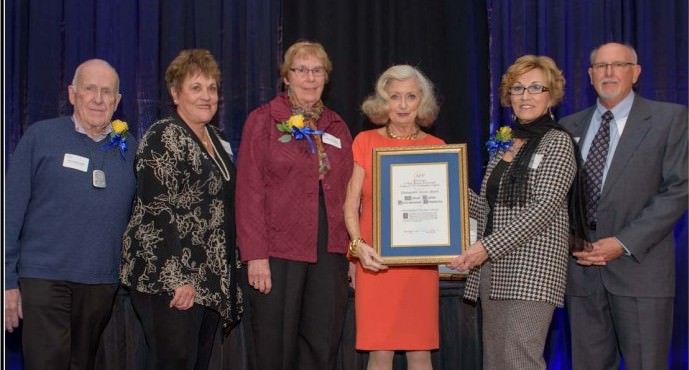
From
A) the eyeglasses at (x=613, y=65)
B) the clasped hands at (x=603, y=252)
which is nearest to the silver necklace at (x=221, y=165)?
the clasped hands at (x=603, y=252)

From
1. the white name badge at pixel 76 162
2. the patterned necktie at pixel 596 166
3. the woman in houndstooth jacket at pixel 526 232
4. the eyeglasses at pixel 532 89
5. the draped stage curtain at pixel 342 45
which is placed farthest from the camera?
the draped stage curtain at pixel 342 45

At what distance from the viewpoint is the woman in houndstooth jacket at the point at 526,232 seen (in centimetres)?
321

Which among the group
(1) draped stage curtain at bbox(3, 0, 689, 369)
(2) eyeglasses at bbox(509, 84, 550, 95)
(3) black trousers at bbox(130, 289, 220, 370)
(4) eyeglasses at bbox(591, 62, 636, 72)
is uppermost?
(1) draped stage curtain at bbox(3, 0, 689, 369)

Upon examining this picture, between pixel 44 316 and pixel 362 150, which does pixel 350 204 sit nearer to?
pixel 362 150

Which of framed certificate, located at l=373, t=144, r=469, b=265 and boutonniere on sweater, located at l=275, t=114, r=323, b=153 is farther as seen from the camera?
boutonniere on sweater, located at l=275, t=114, r=323, b=153

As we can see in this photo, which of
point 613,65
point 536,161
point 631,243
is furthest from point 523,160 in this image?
point 613,65

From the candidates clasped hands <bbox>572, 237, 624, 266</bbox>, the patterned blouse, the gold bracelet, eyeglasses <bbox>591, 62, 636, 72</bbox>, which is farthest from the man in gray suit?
the patterned blouse

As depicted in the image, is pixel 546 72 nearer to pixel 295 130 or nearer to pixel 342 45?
pixel 295 130

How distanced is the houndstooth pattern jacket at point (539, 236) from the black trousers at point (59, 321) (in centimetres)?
184

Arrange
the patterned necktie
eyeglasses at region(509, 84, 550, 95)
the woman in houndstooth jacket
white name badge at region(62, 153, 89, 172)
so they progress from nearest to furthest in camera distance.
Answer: the woman in houndstooth jacket, eyeglasses at region(509, 84, 550, 95), white name badge at region(62, 153, 89, 172), the patterned necktie

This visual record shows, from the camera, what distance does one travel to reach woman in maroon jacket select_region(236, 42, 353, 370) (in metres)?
3.54

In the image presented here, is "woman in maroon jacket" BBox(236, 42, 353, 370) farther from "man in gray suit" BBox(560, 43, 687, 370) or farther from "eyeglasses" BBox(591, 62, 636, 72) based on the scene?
"eyeglasses" BBox(591, 62, 636, 72)

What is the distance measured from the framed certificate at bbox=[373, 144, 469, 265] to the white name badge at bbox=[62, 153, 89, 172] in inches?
53.4

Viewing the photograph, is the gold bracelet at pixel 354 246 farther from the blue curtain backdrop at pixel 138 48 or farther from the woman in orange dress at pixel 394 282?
the blue curtain backdrop at pixel 138 48
